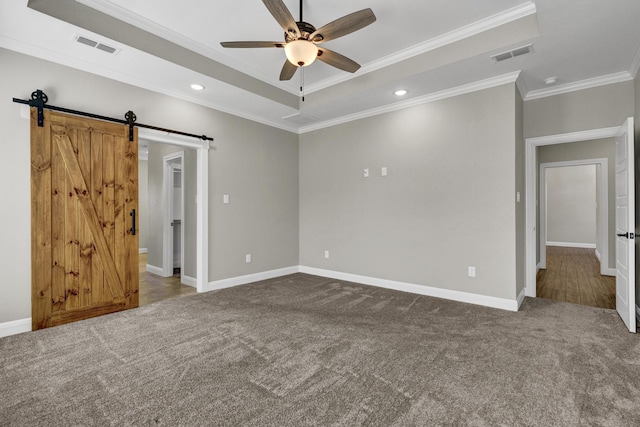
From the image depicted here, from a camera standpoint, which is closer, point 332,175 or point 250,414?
point 250,414

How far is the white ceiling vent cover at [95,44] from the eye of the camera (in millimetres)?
2688

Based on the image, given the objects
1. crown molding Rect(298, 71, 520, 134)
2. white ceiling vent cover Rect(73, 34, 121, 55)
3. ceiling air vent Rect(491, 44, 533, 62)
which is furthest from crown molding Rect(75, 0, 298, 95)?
ceiling air vent Rect(491, 44, 533, 62)

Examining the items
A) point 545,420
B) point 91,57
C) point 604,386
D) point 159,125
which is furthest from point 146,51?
point 604,386

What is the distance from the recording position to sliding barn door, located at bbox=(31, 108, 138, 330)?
2.89m

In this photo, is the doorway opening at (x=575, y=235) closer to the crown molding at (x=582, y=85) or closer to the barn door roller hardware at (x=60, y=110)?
the crown molding at (x=582, y=85)

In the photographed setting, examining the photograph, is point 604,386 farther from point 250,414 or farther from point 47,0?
point 47,0

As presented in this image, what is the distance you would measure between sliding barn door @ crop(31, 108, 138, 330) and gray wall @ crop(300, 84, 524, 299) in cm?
287

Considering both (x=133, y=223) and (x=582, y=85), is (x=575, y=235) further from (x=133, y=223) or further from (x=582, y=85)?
(x=133, y=223)

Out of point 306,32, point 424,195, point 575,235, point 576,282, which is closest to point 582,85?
point 424,195

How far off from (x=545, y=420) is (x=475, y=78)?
3.32m

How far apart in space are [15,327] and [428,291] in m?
4.39

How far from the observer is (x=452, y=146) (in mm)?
3904

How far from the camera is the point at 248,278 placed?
477 centimetres

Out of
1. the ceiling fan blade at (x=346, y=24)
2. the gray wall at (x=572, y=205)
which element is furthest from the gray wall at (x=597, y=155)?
the ceiling fan blade at (x=346, y=24)
